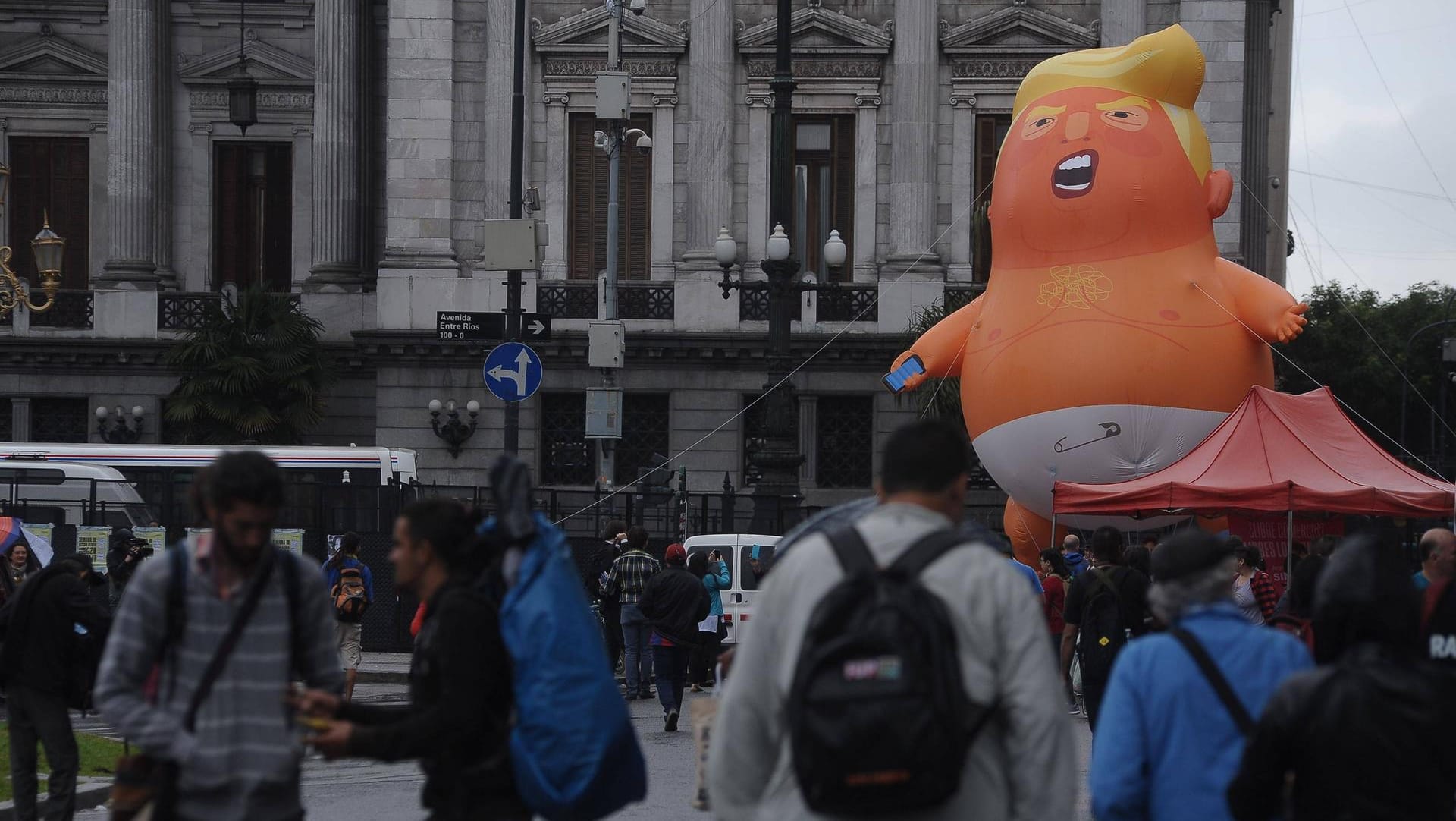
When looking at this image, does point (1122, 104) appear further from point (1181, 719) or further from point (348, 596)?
point (1181, 719)

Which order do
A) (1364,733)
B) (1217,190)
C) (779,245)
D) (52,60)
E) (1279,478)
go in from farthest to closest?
1. (52,60)
2. (779,245)
3. (1217,190)
4. (1279,478)
5. (1364,733)

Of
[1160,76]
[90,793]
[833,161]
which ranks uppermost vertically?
[833,161]

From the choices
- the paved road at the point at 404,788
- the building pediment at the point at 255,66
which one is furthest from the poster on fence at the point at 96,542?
the building pediment at the point at 255,66

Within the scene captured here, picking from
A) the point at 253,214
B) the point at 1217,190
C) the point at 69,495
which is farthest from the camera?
the point at 253,214

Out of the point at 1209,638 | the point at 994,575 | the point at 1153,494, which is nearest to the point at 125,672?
the point at 994,575

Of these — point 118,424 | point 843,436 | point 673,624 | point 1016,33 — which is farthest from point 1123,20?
point 673,624

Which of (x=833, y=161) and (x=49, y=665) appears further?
(x=833, y=161)

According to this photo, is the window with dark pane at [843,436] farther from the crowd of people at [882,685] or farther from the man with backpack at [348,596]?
the crowd of people at [882,685]

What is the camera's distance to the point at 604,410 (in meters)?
22.0

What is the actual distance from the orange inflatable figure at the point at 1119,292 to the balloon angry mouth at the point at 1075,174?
15 mm

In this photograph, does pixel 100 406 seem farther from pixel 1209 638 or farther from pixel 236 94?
pixel 1209 638

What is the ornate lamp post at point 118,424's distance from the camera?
3803 centimetres

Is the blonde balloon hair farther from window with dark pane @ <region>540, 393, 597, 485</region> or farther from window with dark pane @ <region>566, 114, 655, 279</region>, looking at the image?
window with dark pane @ <region>540, 393, 597, 485</region>

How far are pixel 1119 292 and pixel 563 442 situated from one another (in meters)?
19.7
